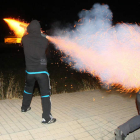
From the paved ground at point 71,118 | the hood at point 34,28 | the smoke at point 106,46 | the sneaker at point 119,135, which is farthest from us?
the smoke at point 106,46

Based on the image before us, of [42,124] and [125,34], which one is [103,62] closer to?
[125,34]

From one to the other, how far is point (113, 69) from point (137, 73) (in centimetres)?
94

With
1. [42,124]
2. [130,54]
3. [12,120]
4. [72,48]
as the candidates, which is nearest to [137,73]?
[130,54]

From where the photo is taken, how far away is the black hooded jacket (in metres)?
4.29

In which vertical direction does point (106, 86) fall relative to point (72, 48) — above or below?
below

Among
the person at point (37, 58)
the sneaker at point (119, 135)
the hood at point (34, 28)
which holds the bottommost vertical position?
the sneaker at point (119, 135)

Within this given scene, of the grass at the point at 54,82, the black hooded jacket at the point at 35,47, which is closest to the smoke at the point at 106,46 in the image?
the grass at the point at 54,82

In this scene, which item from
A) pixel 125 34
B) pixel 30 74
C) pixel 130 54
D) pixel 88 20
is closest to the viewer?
pixel 30 74

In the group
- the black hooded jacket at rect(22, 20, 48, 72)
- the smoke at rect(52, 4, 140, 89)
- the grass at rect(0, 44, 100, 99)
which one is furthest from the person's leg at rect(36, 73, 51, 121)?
the smoke at rect(52, 4, 140, 89)

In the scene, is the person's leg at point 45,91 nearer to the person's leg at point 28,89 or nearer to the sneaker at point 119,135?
the person's leg at point 28,89

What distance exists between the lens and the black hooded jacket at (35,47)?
4.29 meters

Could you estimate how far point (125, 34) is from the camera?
6945mm

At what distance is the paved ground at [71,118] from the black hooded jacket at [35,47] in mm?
1289

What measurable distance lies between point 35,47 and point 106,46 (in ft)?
11.5
